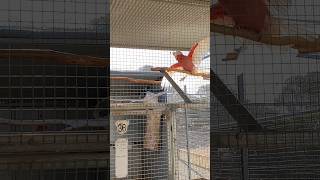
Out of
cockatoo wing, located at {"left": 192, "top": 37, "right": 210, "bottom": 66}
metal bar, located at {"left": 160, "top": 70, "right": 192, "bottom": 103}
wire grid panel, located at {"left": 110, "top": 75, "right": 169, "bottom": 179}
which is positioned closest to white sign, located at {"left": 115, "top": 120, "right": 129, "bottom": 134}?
wire grid panel, located at {"left": 110, "top": 75, "right": 169, "bottom": 179}

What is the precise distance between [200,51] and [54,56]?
269 cm

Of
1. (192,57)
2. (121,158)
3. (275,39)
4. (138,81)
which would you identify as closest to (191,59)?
(192,57)

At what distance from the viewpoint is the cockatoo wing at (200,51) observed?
165 inches

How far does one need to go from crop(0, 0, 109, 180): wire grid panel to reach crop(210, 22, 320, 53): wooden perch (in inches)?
21.6

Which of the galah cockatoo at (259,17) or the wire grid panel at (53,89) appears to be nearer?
the wire grid panel at (53,89)

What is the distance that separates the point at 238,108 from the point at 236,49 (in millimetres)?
278

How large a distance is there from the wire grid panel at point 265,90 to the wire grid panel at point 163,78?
178 cm

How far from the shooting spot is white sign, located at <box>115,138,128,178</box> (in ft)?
14.2

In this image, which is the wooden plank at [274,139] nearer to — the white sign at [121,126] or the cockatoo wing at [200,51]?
the cockatoo wing at [200,51]

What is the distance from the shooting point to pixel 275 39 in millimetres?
1942

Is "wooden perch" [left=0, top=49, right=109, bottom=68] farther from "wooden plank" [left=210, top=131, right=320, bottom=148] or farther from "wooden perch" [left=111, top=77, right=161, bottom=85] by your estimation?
"wooden perch" [left=111, top=77, right=161, bottom=85]

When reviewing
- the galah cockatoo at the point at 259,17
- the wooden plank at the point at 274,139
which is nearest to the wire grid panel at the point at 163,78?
the galah cockatoo at the point at 259,17

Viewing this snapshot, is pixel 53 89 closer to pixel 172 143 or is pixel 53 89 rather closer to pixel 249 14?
pixel 249 14

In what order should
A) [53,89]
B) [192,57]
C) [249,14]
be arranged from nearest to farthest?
[53,89] → [249,14] → [192,57]
